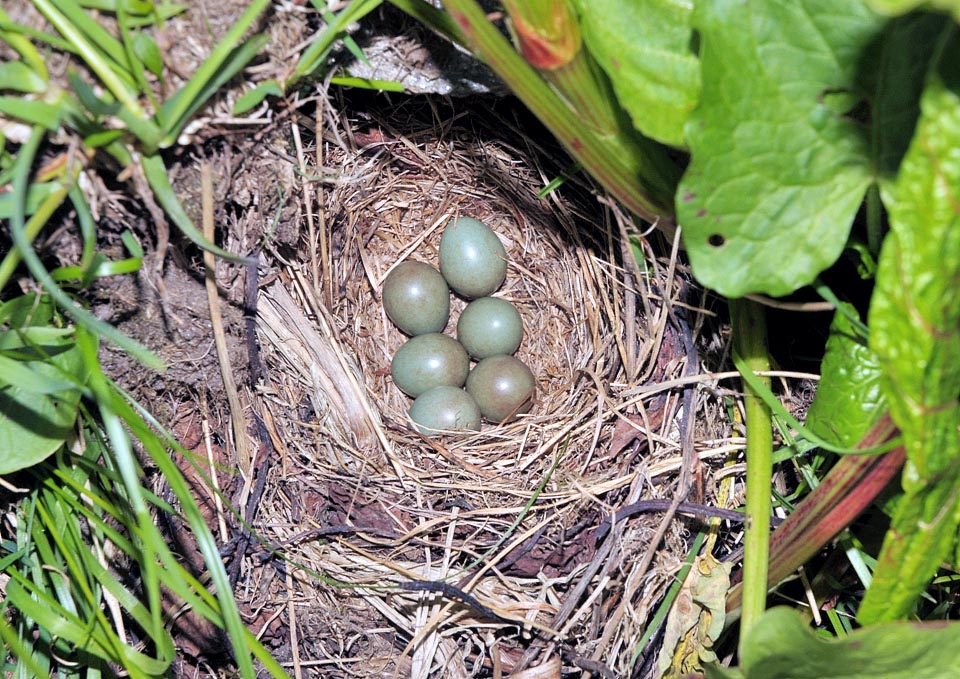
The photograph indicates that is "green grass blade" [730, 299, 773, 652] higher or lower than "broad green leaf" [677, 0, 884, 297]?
lower

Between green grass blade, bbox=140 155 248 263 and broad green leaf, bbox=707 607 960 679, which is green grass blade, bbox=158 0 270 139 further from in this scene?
broad green leaf, bbox=707 607 960 679

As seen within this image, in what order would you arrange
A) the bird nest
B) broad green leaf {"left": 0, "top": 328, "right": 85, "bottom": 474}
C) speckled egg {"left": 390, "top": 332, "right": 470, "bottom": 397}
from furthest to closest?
1. speckled egg {"left": 390, "top": 332, "right": 470, "bottom": 397}
2. the bird nest
3. broad green leaf {"left": 0, "top": 328, "right": 85, "bottom": 474}

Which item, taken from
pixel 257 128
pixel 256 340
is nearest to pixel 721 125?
pixel 257 128

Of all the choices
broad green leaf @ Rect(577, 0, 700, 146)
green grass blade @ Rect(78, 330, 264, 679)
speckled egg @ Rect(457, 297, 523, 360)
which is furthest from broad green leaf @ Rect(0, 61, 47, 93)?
speckled egg @ Rect(457, 297, 523, 360)

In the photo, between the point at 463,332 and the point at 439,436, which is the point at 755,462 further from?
the point at 463,332

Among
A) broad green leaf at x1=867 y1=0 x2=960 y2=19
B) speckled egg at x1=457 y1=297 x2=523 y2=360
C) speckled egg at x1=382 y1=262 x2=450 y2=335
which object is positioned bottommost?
speckled egg at x1=457 y1=297 x2=523 y2=360

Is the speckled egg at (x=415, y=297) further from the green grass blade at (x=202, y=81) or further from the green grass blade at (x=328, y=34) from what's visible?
the green grass blade at (x=202, y=81)

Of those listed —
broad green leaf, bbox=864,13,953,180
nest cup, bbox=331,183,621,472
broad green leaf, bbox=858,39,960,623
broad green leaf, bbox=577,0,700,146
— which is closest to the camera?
broad green leaf, bbox=858,39,960,623

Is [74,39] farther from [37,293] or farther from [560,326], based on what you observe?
[560,326]
